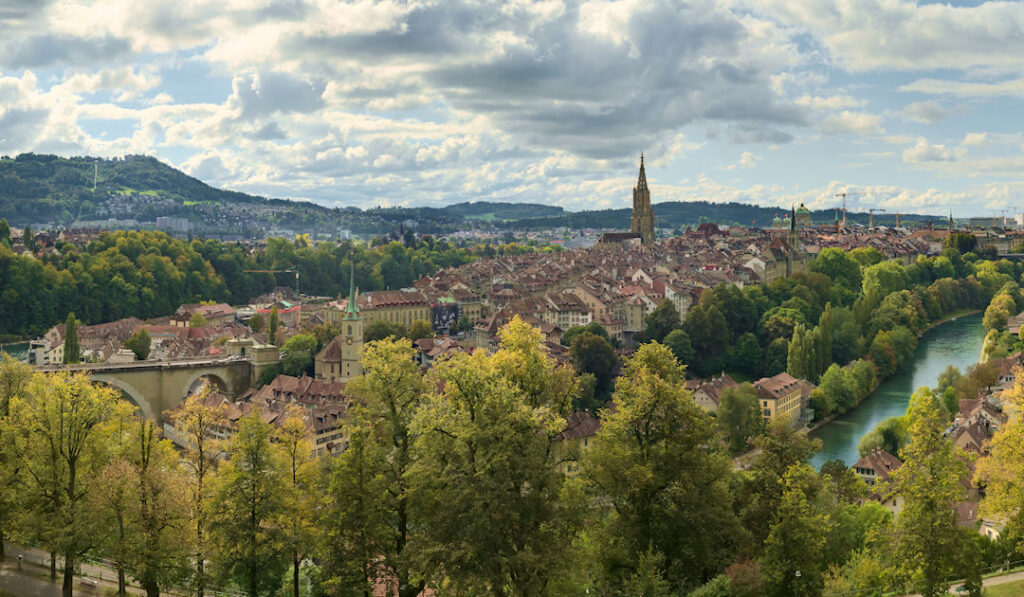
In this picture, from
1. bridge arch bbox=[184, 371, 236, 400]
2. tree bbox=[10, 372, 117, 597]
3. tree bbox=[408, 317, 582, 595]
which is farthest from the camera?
bridge arch bbox=[184, 371, 236, 400]

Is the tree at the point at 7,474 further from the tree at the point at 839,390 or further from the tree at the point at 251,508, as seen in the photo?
the tree at the point at 839,390

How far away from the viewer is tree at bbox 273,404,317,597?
16.7m

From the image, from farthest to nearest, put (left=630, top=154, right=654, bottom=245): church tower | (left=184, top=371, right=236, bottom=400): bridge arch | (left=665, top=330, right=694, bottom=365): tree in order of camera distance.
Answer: (left=630, top=154, right=654, bottom=245): church tower < (left=665, top=330, right=694, bottom=365): tree < (left=184, top=371, right=236, bottom=400): bridge arch

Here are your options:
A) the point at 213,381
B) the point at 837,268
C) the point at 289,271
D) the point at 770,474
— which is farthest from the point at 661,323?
the point at 289,271

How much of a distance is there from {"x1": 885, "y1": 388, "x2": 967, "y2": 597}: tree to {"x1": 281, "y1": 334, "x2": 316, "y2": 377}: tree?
40.1 m

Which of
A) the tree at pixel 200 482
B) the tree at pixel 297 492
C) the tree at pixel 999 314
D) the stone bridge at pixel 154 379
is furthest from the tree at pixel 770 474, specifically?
the tree at pixel 999 314

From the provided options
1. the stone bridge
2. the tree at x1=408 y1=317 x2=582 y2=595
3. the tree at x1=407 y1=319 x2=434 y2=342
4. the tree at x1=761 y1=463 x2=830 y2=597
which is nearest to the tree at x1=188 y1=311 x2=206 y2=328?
the tree at x1=407 y1=319 x2=434 y2=342

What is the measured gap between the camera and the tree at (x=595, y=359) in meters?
51.5

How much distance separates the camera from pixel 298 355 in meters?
51.3

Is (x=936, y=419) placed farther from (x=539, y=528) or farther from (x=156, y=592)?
(x=156, y=592)

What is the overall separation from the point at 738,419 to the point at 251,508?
29315 mm

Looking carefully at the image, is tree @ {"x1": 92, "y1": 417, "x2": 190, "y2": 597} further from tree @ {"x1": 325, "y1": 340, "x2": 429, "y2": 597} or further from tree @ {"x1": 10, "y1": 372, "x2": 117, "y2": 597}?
tree @ {"x1": 325, "y1": 340, "x2": 429, "y2": 597}

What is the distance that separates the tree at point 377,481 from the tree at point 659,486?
3609 millimetres

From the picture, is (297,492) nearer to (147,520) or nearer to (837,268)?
(147,520)
